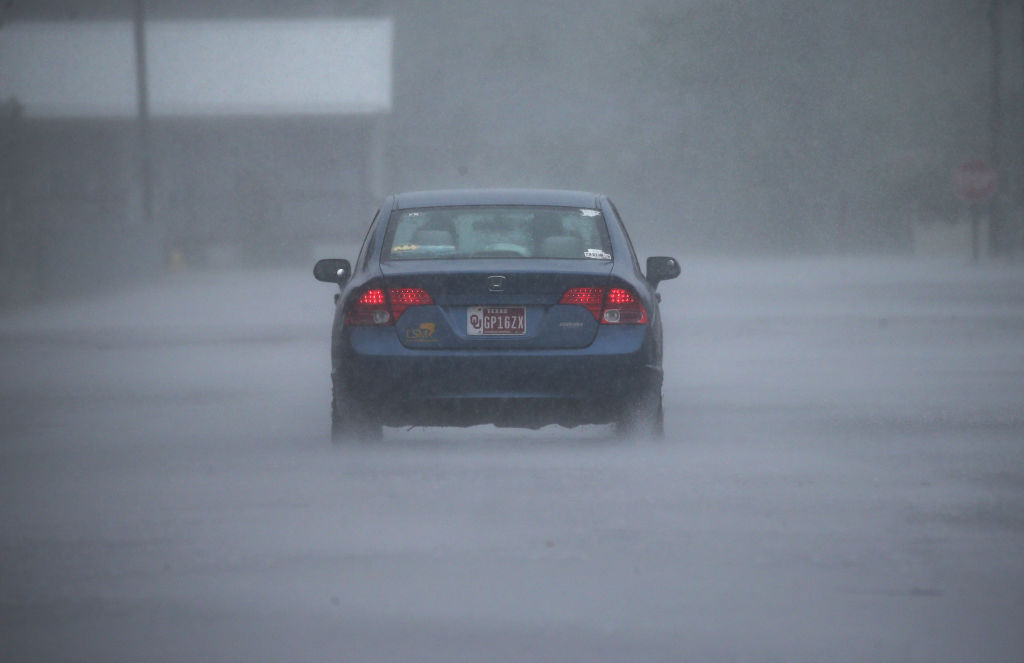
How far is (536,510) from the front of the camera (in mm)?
8781

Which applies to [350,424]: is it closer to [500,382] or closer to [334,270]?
[500,382]

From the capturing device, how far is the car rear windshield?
11.0 metres

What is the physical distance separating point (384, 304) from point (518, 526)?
2.49m

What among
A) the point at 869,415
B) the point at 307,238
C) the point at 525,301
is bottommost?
the point at 307,238

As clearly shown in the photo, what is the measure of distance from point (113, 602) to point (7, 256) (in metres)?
28.1

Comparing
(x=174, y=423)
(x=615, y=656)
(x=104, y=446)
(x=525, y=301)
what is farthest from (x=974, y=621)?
(x=174, y=423)

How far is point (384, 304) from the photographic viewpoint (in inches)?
415

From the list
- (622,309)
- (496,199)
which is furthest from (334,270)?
(622,309)

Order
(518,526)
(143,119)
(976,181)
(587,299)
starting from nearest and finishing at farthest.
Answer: (518,526), (587,299), (143,119), (976,181)

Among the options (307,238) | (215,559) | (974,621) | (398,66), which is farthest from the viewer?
(398,66)

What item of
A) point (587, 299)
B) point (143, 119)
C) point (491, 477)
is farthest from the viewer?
point (143, 119)

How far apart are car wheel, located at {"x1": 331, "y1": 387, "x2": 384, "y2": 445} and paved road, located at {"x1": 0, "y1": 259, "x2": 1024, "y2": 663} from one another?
0.10 meters

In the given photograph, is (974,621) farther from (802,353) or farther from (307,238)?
(307,238)

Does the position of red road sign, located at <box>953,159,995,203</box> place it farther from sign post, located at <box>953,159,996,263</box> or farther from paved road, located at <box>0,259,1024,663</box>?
paved road, located at <box>0,259,1024,663</box>
